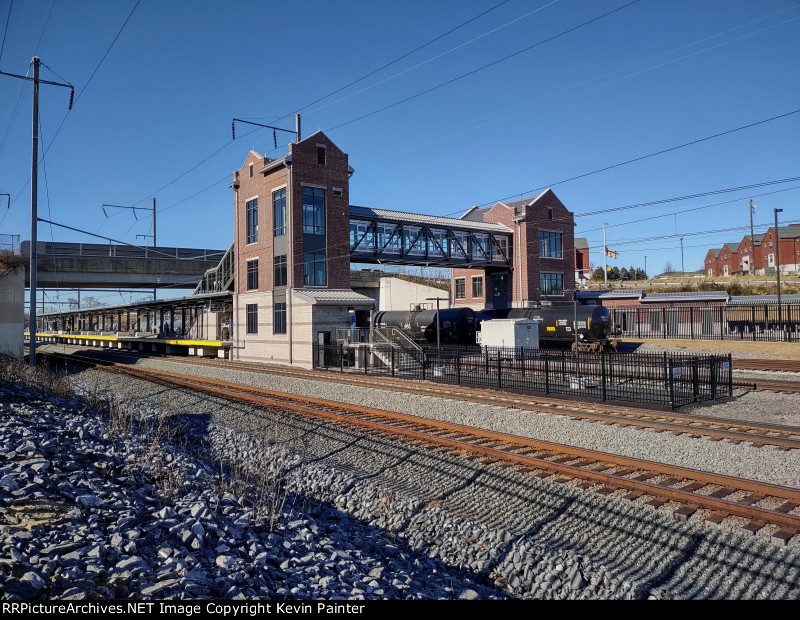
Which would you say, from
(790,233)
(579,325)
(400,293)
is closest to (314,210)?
(579,325)

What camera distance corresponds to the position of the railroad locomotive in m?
35.6

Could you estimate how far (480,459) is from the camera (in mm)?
10055

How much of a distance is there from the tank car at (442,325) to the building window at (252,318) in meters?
8.58

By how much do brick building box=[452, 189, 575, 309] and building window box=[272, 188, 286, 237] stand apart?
77.2 ft

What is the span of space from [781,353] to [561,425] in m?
25.2

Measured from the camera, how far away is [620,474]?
29.2 feet

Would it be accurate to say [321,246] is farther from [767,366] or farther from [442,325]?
[767,366]

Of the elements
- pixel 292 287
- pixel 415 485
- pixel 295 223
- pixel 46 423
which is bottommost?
pixel 415 485

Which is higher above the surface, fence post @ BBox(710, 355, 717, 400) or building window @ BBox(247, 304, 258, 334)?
building window @ BBox(247, 304, 258, 334)

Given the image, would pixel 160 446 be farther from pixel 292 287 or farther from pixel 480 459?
pixel 292 287

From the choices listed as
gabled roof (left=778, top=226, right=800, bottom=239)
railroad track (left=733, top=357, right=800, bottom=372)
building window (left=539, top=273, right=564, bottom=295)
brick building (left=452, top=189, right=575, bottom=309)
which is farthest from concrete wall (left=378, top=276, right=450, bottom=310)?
gabled roof (left=778, top=226, right=800, bottom=239)

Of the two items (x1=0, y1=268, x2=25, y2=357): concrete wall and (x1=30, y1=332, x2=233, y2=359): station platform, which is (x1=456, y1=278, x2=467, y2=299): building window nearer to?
(x1=30, y1=332, x2=233, y2=359): station platform
